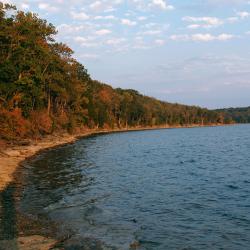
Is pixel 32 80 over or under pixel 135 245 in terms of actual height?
over

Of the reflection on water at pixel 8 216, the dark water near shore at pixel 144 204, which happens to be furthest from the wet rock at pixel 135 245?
the reflection on water at pixel 8 216

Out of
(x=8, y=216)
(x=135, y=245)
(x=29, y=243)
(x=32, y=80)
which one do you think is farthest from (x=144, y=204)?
(x=32, y=80)

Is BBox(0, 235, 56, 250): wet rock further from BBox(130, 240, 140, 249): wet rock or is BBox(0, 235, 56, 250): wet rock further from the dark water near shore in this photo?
BBox(130, 240, 140, 249): wet rock

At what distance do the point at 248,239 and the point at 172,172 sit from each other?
795 inches

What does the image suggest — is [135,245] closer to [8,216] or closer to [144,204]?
Answer: [8,216]

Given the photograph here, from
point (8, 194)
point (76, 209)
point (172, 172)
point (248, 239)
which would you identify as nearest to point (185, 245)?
point (248, 239)

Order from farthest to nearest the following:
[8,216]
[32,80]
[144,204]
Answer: [32,80] < [144,204] < [8,216]

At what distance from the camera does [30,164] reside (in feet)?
123

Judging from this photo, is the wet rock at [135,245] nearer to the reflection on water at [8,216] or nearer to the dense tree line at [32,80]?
the reflection on water at [8,216]

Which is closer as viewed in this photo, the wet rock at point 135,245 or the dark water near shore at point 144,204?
the wet rock at point 135,245

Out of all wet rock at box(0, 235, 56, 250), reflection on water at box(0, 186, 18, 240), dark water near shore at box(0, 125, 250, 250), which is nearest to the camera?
wet rock at box(0, 235, 56, 250)

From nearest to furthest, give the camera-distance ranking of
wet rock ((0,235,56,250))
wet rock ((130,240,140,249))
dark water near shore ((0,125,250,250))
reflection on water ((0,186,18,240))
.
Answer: wet rock ((0,235,56,250))
wet rock ((130,240,140,249))
reflection on water ((0,186,18,240))
dark water near shore ((0,125,250,250))

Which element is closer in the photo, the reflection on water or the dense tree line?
the reflection on water

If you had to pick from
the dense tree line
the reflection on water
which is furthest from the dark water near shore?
the dense tree line
